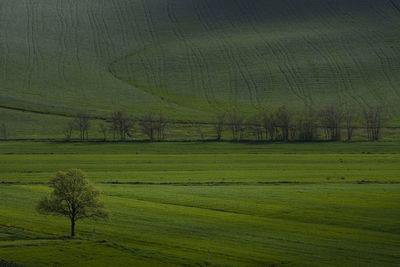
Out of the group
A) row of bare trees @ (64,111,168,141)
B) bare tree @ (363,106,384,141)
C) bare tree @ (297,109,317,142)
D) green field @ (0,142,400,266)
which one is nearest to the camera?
green field @ (0,142,400,266)

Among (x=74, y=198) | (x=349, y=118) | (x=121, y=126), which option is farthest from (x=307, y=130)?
(x=74, y=198)

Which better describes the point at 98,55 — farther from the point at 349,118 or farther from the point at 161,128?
the point at 349,118

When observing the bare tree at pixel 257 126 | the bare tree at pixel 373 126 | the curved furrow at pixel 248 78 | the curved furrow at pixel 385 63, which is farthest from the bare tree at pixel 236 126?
the curved furrow at pixel 385 63

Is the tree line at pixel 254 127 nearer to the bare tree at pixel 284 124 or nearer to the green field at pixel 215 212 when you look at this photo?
the bare tree at pixel 284 124

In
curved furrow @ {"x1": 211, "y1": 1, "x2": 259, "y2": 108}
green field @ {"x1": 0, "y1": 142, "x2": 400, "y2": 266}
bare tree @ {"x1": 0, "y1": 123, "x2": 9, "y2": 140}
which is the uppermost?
curved furrow @ {"x1": 211, "y1": 1, "x2": 259, "y2": 108}

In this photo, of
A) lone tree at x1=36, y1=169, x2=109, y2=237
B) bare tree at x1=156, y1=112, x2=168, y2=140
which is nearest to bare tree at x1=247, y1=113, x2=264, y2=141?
bare tree at x1=156, y1=112, x2=168, y2=140

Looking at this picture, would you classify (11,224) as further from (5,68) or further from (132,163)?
(5,68)

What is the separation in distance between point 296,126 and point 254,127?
438 inches

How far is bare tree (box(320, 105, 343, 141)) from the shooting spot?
117 m

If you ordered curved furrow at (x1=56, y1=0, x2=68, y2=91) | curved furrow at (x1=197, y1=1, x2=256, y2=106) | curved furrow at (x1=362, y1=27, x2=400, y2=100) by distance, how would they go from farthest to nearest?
1. curved furrow at (x1=197, y1=1, x2=256, y2=106)
2. curved furrow at (x1=362, y1=27, x2=400, y2=100)
3. curved furrow at (x1=56, y1=0, x2=68, y2=91)

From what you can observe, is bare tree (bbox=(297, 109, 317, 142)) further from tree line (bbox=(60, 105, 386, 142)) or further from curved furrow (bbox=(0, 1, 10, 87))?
curved furrow (bbox=(0, 1, 10, 87))

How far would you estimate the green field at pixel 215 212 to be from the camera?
34594 millimetres

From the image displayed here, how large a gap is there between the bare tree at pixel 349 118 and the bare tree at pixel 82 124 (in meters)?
54.7

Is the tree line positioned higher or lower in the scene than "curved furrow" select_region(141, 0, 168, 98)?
lower
